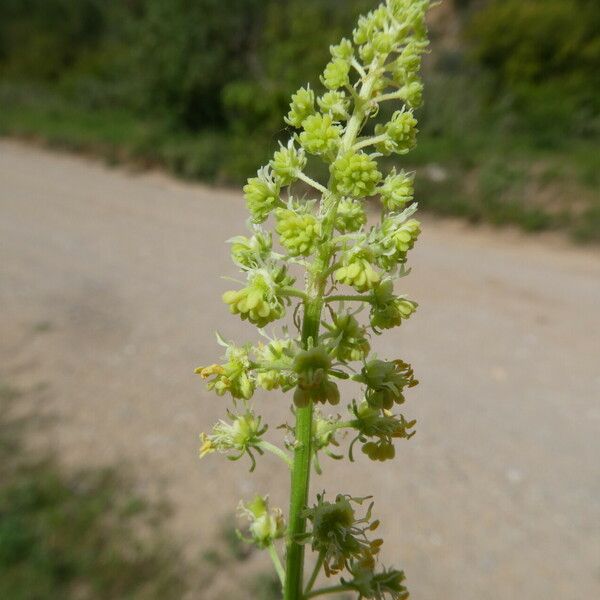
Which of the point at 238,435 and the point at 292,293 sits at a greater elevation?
the point at 292,293

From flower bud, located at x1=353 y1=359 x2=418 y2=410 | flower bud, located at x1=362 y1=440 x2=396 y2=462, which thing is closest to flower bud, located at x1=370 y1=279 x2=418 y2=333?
flower bud, located at x1=353 y1=359 x2=418 y2=410

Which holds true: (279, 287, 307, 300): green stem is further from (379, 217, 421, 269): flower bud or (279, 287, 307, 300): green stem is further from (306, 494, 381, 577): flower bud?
(306, 494, 381, 577): flower bud

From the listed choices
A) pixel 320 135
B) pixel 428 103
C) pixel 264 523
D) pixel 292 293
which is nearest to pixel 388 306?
pixel 292 293

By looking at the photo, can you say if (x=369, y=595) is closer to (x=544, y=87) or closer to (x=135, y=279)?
(x=135, y=279)

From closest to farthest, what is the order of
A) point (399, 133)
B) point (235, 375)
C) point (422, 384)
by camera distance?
point (399, 133)
point (235, 375)
point (422, 384)

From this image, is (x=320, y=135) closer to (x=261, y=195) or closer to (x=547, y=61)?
(x=261, y=195)

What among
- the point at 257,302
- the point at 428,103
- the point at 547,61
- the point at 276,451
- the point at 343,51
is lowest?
the point at 276,451

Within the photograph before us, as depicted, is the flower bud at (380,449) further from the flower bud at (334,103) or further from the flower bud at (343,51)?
the flower bud at (343,51)
